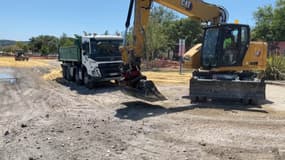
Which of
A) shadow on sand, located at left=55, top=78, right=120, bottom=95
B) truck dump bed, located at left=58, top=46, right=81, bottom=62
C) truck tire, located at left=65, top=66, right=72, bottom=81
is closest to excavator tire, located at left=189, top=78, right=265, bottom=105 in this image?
shadow on sand, located at left=55, top=78, right=120, bottom=95

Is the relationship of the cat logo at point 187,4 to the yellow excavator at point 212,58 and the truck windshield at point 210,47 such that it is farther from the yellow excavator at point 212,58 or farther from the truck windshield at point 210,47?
the truck windshield at point 210,47

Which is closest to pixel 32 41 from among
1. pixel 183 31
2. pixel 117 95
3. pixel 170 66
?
pixel 183 31

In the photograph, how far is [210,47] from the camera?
11602mm

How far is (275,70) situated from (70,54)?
11.8 metres

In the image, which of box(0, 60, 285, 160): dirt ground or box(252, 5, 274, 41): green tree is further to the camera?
box(252, 5, 274, 41): green tree

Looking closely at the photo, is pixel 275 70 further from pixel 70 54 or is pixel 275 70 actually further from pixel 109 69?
pixel 70 54

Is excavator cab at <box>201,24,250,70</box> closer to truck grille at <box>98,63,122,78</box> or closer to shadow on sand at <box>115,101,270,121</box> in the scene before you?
shadow on sand at <box>115,101,270,121</box>

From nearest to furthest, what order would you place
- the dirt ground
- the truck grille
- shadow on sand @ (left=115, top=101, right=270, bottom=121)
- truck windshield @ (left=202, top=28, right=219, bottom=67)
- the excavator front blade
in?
the dirt ground → shadow on sand @ (left=115, top=101, right=270, bottom=121) → the excavator front blade → truck windshield @ (left=202, top=28, right=219, bottom=67) → the truck grille

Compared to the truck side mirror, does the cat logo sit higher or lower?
higher

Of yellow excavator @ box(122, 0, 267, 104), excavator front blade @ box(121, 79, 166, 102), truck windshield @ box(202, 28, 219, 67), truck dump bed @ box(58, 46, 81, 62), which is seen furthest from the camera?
truck dump bed @ box(58, 46, 81, 62)

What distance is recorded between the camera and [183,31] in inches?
2007

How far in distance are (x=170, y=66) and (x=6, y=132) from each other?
28118 millimetres

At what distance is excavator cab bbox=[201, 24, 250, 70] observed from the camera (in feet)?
36.8

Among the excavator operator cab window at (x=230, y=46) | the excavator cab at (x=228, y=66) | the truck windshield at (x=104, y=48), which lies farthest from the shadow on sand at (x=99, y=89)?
the excavator operator cab window at (x=230, y=46)
